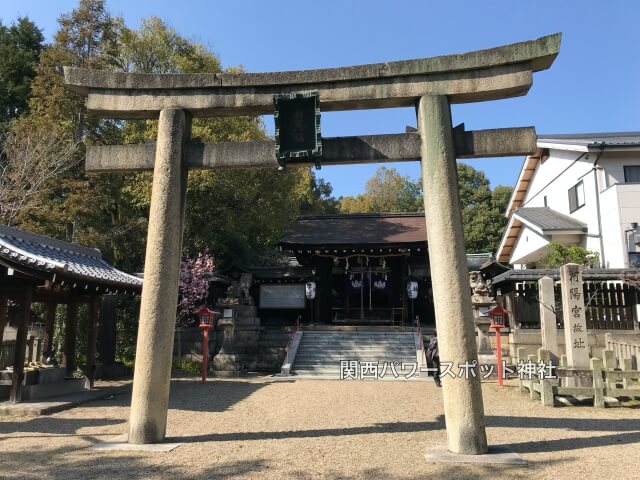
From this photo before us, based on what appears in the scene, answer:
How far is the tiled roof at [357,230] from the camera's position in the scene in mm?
22031

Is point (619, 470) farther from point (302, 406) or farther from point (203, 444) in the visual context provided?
point (302, 406)

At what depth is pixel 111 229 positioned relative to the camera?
2042cm

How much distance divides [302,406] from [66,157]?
13.6m

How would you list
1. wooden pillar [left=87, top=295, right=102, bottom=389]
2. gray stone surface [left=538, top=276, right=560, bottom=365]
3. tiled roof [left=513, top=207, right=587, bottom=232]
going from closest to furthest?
1. wooden pillar [left=87, top=295, right=102, bottom=389]
2. gray stone surface [left=538, top=276, right=560, bottom=365]
3. tiled roof [left=513, top=207, right=587, bottom=232]

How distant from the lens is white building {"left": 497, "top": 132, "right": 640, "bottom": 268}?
696 inches

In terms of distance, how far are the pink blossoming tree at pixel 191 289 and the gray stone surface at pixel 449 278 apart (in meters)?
15.4

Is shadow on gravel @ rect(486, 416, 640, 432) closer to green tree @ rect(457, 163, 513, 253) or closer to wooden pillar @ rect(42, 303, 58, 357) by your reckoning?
wooden pillar @ rect(42, 303, 58, 357)

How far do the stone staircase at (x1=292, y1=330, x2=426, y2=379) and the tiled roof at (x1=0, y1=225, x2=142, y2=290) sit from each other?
23.0 ft

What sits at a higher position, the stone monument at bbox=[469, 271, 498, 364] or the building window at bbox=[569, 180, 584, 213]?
the building window at bbox=[569, 180, 584, 213]

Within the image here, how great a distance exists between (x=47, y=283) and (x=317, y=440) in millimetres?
6683

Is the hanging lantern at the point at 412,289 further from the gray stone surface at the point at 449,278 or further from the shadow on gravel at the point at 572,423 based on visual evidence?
the gray stone surface at the point at 449,278

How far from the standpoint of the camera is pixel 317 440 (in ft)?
21.4

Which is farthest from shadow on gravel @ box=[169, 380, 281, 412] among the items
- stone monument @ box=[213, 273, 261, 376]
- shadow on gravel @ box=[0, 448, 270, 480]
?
shadow on gravel @ box=[0, 448, 270, 480]

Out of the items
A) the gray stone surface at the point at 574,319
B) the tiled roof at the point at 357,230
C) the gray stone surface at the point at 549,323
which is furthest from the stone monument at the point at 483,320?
the tiled roof at the point at 357,230
